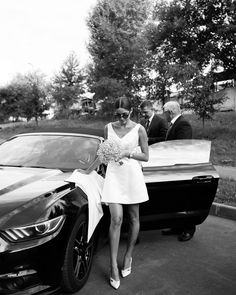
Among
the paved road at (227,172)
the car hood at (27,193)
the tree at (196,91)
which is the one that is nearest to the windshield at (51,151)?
the car hood at (27,193)

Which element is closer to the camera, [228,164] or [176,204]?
[176,204]

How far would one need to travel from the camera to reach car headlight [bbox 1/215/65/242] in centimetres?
239

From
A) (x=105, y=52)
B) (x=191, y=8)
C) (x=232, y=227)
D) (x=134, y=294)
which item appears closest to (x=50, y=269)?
(x=134, y=294)

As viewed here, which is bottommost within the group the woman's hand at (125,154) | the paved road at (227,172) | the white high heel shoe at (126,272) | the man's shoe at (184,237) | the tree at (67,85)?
the paved road at (227,172)

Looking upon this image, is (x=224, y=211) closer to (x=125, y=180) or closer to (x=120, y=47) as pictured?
(x=125, y=180)

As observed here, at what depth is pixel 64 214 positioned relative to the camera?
8.89 feet

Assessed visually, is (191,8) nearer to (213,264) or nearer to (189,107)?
(189,107)

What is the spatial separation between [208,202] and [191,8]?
42.1 ft

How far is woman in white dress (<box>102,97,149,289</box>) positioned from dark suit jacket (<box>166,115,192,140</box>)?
1.40 m

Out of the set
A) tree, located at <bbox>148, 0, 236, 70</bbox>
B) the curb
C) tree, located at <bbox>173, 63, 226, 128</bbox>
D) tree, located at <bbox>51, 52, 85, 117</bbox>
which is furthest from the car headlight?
tree, located at <bbox>51, 52, 85, 117</bbox>

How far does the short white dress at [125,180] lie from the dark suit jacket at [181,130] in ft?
4.77

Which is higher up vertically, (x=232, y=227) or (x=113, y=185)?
(x=113, y=185)

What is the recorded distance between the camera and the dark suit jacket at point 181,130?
454 cm

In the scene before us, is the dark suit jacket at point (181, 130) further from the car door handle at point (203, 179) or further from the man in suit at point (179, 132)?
the car door handle at point (203, 179)
